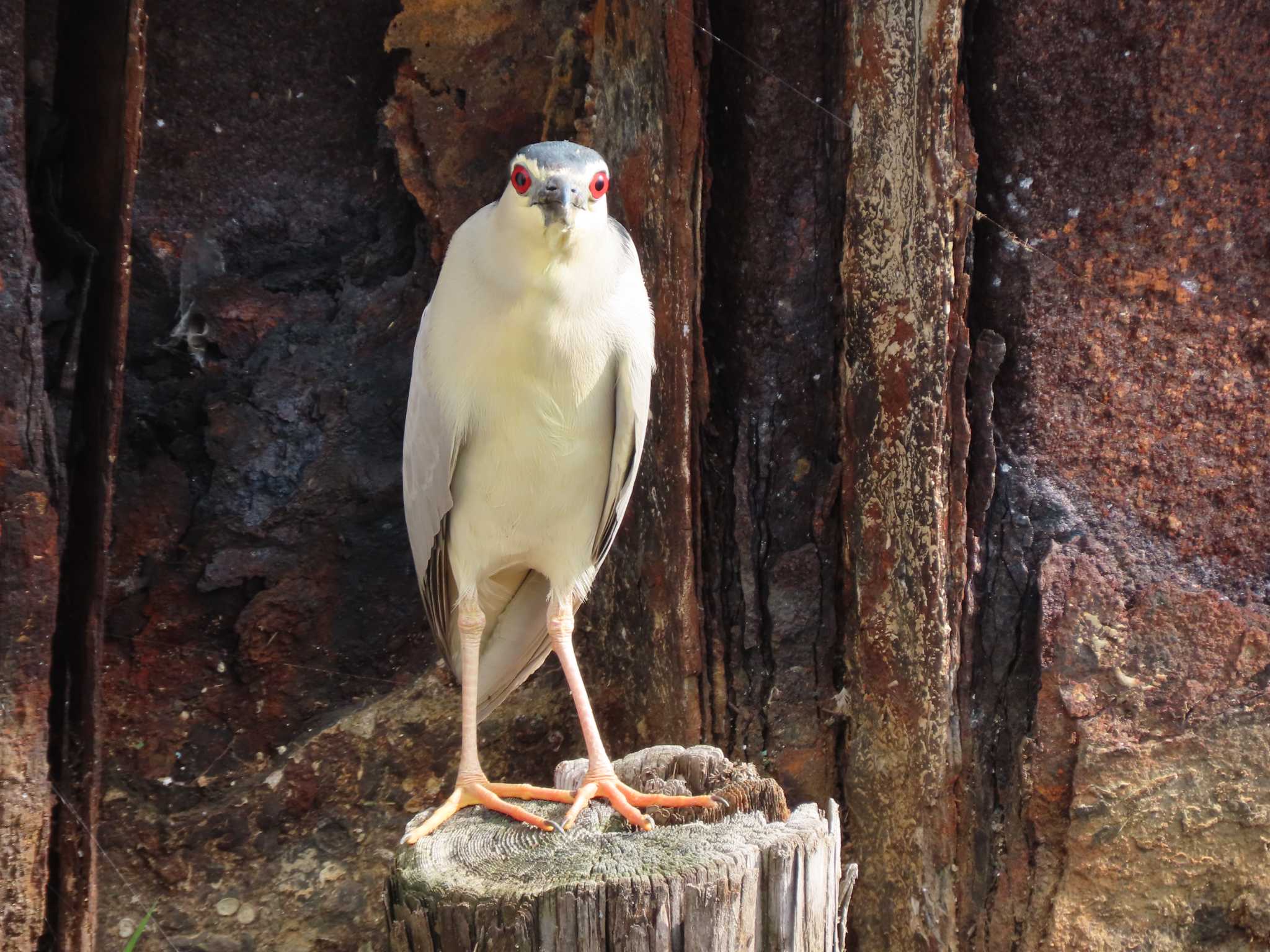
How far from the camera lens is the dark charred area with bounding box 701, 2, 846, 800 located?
3.07 meters

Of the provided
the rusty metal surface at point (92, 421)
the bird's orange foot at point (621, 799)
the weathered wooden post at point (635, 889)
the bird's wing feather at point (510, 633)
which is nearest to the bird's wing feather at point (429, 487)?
the bird's wing feather at point (510, 633)

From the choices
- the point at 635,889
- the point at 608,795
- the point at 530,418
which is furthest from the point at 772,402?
the point at 635,889

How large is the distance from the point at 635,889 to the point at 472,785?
2.89ft

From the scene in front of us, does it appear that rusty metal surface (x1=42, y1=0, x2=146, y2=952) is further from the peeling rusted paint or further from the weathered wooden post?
the peeling rusted paint

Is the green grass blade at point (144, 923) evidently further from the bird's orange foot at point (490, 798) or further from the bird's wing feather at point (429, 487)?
the bird's wing feather at point (429, 487)

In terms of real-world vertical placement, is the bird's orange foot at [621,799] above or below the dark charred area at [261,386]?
below

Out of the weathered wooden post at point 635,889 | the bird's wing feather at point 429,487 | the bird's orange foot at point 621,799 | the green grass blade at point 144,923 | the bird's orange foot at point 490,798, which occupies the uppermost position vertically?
the bird's wing feather at point 429,487

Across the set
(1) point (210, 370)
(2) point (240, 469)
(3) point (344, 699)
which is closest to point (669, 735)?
(3) point (344, 699)

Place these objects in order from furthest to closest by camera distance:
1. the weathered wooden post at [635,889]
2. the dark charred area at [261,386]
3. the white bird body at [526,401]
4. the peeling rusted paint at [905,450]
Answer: the dark charred area at [261,386] < the peeling rusted paint at [905,450] < the white bird body at [526,401] < the weathered wooden post at [635,889]

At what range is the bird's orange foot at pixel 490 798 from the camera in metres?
2.46

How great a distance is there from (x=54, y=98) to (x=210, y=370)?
0.77 meters

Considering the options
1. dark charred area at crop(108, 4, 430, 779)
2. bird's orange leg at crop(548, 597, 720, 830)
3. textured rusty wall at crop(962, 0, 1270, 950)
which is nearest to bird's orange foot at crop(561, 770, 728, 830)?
bird's orange leg at crop(548, 597, 720, 830)

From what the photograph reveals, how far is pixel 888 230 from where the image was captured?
2.90 m

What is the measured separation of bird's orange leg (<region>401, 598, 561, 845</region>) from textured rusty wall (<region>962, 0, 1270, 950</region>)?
1.11m
